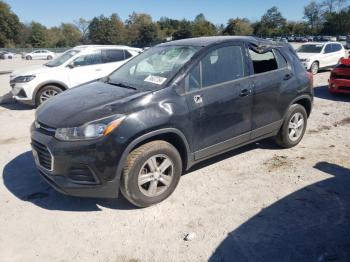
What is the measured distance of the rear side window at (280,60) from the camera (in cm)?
507

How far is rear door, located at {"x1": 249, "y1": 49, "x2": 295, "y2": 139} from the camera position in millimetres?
4672

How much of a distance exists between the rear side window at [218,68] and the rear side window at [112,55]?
19.3ft

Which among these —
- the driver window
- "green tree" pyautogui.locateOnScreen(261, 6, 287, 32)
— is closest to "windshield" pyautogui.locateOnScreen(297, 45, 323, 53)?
the driver window

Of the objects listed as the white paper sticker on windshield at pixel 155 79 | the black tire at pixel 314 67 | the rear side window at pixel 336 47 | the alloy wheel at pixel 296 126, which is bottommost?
the alloy wheel at pixel 296 126

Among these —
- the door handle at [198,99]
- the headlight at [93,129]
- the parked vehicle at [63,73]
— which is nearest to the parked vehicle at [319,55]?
the parked vehicle at [63,73]

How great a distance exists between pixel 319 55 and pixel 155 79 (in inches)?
503

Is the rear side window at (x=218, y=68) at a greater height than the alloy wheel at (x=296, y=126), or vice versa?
the rear side window at (x=218, y=68)

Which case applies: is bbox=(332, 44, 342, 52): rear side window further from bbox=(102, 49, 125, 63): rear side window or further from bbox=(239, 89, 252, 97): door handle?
bbox=(239, 89, 252, 97): door handle

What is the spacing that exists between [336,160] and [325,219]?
1806 millimetres

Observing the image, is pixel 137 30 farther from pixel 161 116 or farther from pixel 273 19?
pixel 161 116

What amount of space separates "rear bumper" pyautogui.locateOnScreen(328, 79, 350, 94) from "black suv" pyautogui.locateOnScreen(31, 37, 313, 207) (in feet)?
17.1

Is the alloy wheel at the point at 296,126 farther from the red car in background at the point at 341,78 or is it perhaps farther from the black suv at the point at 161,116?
the red car in background at the point at 341,78

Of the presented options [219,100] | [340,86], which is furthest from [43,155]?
[340,86]

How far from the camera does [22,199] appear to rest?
4.12 m
